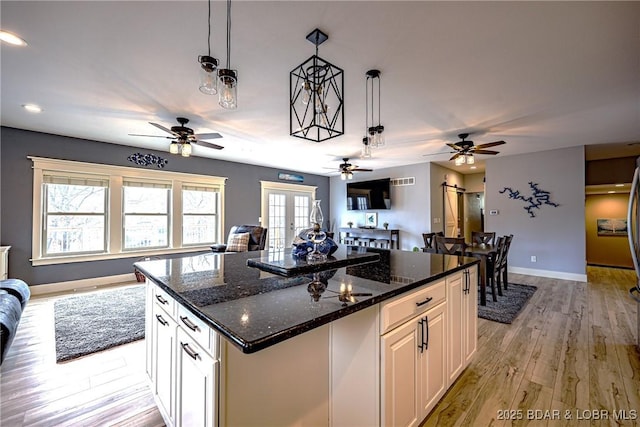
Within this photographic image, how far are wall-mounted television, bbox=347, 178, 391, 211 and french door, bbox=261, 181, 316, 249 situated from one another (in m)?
1.27

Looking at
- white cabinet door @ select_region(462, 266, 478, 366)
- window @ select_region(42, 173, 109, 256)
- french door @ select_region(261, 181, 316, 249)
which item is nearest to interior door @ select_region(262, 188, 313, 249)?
french door @ select_region(261, 181, 316, 249)

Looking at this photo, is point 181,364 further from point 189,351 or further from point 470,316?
point 470,316

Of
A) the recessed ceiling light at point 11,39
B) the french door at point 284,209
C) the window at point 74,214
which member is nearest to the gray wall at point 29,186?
the window at point 74,214

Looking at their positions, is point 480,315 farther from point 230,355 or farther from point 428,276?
point 230,355

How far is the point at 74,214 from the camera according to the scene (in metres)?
4.63

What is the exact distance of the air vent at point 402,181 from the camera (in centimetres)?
708

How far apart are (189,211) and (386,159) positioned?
4.69 meters

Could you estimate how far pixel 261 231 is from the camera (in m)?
5.43

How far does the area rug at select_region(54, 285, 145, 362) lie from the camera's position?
260cm

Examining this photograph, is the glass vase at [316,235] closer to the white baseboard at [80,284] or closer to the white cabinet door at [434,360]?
the white cabinet door at [434,360]

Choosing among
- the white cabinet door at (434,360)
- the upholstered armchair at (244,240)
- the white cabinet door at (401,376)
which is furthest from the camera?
the upholstered armchair at (244,240)

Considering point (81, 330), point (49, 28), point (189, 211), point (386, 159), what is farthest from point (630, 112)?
point (189, 211)

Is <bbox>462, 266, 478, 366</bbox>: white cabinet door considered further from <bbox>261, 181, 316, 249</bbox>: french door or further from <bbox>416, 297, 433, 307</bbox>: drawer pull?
<bbox>261, 181, 316, 249</bbox>: french door

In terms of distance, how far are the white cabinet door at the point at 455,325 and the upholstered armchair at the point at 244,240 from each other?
3.89m
